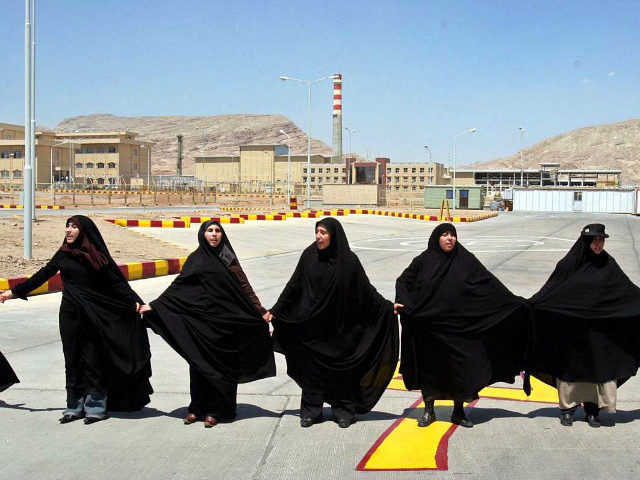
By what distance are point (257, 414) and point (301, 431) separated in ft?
1.74

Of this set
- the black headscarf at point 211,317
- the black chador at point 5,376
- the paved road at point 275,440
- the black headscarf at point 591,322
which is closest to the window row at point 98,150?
the paved road at point 275,440

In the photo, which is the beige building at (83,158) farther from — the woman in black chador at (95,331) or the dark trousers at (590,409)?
the dark trousers at (590,409)

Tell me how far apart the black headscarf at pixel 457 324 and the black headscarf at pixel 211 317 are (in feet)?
3.71

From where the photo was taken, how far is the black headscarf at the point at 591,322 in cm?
515

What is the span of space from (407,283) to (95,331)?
2.27 m

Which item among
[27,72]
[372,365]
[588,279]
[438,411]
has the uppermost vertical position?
[27,72]

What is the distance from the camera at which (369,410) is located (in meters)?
5.22

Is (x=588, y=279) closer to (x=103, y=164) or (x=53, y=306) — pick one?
(x=53, y=306)

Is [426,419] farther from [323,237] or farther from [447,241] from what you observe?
[323,237]

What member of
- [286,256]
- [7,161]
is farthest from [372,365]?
[7,161]

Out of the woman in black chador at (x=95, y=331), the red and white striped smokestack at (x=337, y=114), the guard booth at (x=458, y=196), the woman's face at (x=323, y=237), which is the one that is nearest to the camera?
the woman's face at (x=323, y=237)

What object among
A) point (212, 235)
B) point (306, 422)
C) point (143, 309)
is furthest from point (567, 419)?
point (143, 309)

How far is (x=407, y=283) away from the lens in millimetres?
5367

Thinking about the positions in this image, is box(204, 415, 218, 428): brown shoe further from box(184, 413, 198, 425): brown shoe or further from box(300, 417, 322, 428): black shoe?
box(300, 417, 322, 428): black shoe
